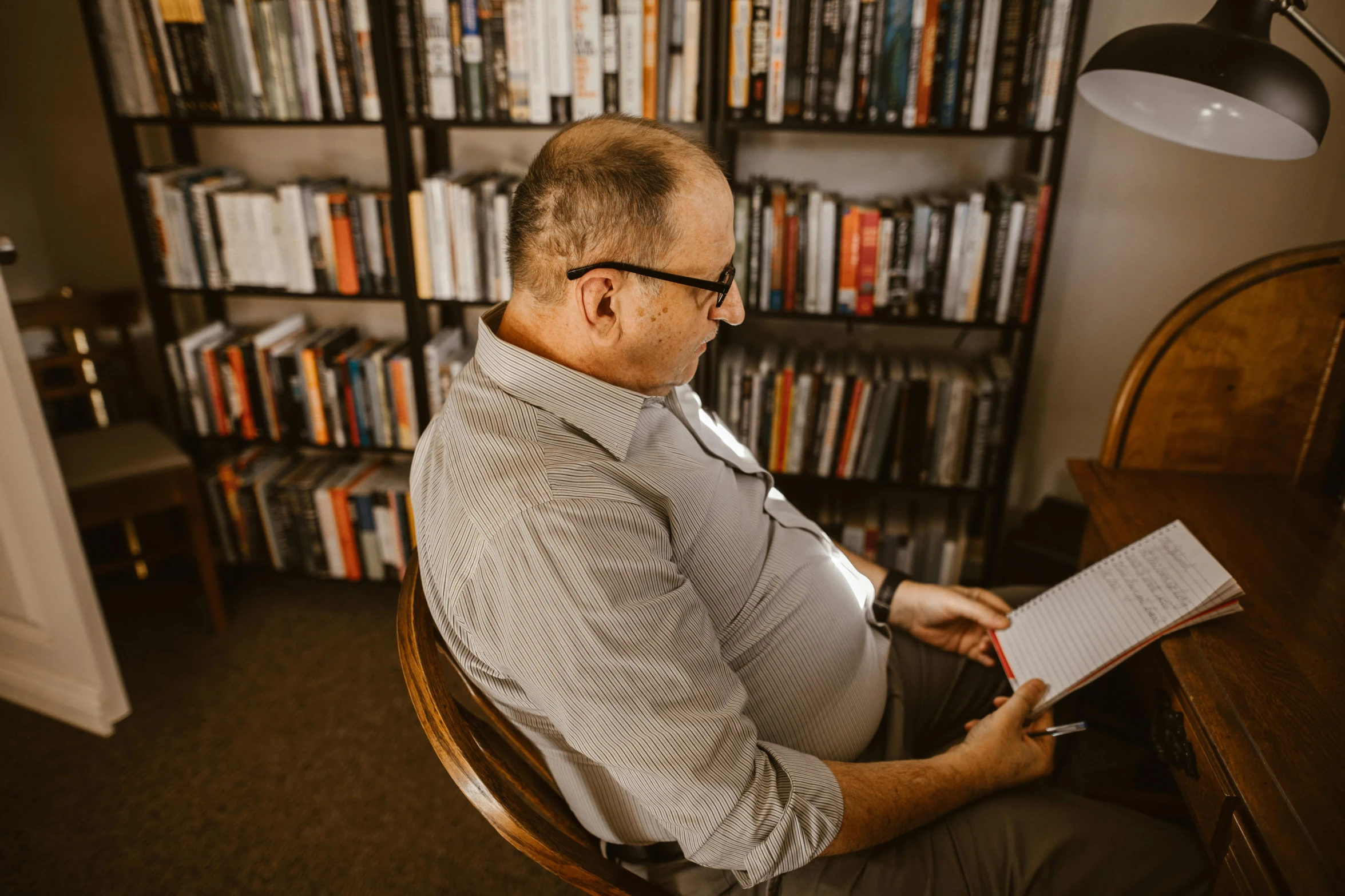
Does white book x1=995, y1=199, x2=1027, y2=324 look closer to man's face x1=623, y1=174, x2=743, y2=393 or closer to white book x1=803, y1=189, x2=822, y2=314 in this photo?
white book x1=803, y1=189, x2=822, y2=314

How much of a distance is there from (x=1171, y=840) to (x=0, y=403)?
205cm

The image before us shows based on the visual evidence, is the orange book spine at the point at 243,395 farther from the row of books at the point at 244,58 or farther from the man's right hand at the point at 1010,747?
the man's right hand at the point at 1010,747

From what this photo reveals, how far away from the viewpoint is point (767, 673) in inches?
39.8

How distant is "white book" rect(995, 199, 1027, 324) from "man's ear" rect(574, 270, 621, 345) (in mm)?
1132

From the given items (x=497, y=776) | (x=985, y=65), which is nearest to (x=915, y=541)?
(x=985, y=65)

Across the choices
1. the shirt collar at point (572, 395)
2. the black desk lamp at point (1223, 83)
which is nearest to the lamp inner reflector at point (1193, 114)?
the black desk lamp at point (1223, 83)

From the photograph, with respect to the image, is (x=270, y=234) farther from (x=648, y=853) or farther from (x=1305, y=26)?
(x=1305, y=26)

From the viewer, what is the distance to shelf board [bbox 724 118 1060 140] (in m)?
1.62

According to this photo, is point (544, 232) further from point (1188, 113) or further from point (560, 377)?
point (1188, 113)

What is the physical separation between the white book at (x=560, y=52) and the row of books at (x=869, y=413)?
2.31ft

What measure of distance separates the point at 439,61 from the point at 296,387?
93cm

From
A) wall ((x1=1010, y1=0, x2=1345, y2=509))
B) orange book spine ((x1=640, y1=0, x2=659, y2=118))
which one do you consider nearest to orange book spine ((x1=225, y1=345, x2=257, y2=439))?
orange book spine ((x1=640, y1=0, x2=659, y2=118))

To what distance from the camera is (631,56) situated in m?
1.70

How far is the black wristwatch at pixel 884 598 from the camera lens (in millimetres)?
1308
